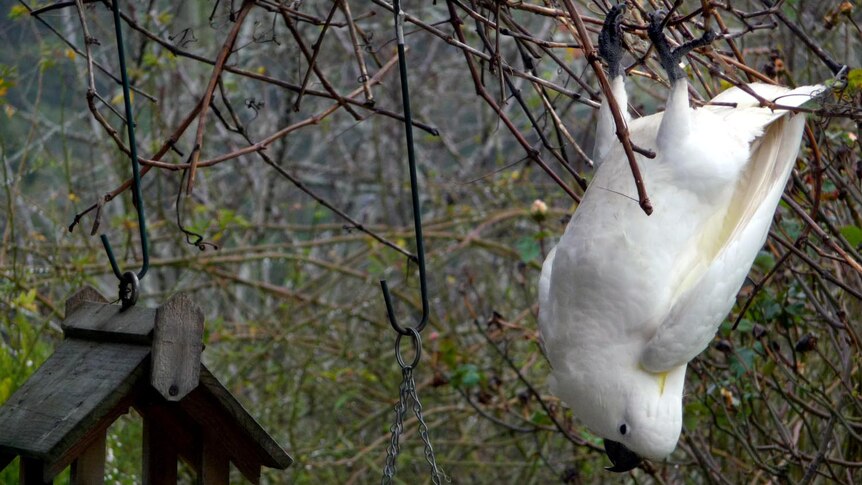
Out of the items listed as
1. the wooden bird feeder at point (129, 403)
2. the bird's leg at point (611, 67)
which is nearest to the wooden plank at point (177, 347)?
the wooden bird feeder at point (129, 403)

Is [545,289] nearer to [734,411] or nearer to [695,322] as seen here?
[695,322]

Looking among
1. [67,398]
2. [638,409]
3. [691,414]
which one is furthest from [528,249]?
[67,398]

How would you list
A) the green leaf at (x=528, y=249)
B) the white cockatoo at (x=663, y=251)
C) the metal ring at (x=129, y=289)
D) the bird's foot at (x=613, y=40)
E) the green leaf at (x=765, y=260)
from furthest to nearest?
the green leaf at (x=528, y=249) → the green leaf at (x=765, y=260) → the bird's foot at (x=613, y=40) → the white cockatoo at (x=663, y=251) → the metal ring at (x=129, y=289)

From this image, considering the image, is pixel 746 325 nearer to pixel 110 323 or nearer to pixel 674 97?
pixel 674 97

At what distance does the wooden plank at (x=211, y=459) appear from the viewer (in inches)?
56.7

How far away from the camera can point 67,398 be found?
1.24 metres

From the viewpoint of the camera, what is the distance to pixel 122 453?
2912mm

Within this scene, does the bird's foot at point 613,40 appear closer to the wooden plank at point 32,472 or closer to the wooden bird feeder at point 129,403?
the wooden bird feeder at point 129,403

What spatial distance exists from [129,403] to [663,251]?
2.64ft

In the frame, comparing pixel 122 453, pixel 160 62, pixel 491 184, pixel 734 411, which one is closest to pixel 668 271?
pixel 734 411

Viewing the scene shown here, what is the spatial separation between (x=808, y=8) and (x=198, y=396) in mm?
2566

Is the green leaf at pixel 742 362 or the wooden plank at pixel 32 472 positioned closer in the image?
the wooden plank at pixel 32 472

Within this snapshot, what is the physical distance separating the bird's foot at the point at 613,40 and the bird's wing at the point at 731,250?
211mm

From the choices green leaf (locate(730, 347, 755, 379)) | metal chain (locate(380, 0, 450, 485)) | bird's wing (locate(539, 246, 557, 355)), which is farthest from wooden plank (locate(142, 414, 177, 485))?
green leaf (locate(730, 347, 755, 379))
